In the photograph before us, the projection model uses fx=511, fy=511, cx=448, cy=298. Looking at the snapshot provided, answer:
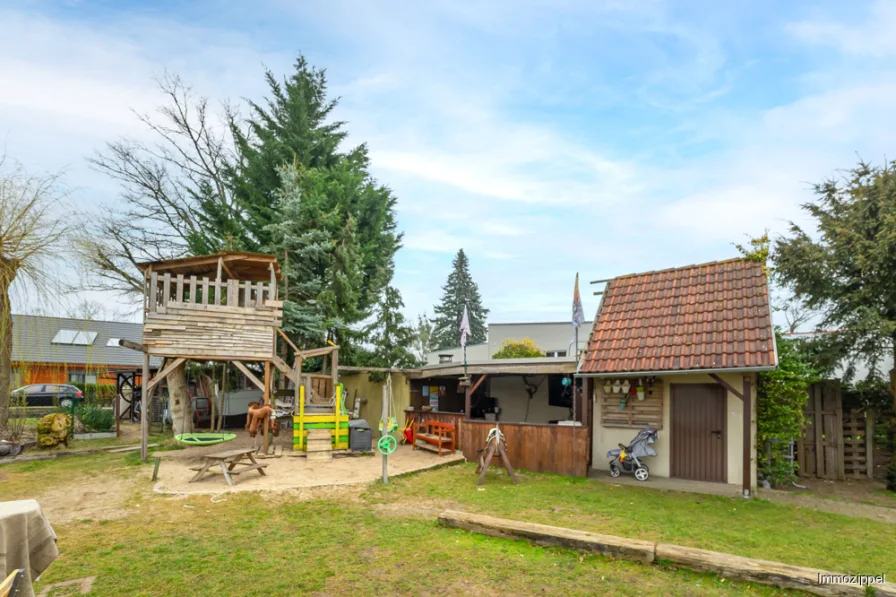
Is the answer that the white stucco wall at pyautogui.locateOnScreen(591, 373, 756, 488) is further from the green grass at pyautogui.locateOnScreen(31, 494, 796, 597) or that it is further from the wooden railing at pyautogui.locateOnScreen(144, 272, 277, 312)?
the wooden railing at pyautogui.locateOnScreen(144, 272, 277, 312)

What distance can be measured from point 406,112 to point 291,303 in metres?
7.23

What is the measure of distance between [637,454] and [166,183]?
20.2 meters

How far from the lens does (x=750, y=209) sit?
45.7ft

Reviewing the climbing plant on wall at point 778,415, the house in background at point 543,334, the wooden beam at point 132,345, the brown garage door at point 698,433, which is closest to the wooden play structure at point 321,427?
the wooden beam at point 132,345

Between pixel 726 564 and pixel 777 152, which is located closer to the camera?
pixel 726 564

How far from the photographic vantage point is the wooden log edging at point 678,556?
4.61m

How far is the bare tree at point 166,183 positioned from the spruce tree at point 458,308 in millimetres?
28471

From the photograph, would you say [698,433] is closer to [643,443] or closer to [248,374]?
[643,443]

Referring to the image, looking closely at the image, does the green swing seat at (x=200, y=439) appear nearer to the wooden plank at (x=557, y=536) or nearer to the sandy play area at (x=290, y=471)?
the sandy play area at (x=290, y=471)

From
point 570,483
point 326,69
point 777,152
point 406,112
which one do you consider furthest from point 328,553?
point 326,69

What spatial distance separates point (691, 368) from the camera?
9.34 metres

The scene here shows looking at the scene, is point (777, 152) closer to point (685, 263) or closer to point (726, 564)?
point (685, 263)

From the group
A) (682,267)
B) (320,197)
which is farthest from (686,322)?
(320,197)

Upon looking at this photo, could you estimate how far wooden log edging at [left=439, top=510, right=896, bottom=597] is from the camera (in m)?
4.61
